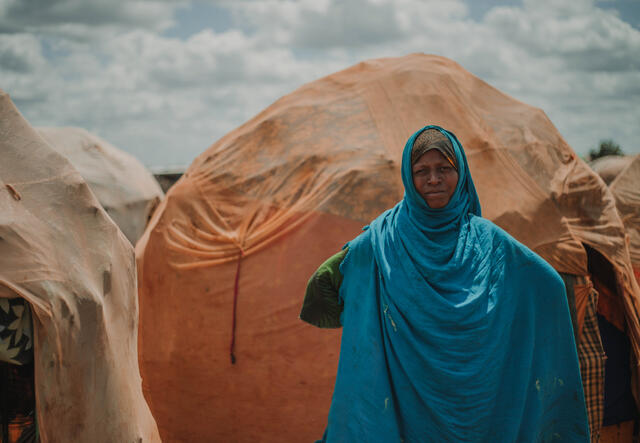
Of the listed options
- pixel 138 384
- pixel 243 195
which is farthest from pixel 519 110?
pixel 138 384

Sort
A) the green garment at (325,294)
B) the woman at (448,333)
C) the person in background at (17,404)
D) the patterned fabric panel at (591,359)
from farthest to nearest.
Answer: the patterned fabric panel at (591,359)
the green garment at (325,294)
the person in background at (17,404)
the woman at (448,333)

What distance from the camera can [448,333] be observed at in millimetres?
2092

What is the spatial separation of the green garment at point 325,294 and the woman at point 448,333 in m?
0.09

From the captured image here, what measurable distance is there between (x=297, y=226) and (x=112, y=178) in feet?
12.4

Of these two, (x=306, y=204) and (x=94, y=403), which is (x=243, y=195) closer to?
(x=306, y=204)

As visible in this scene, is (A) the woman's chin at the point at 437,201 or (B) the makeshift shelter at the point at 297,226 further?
(B) the makeshift shelter at the point at 297,226

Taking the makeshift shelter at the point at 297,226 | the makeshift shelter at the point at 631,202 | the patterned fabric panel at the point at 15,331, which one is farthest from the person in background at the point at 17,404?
the makeshift shelter at the point at 631,202

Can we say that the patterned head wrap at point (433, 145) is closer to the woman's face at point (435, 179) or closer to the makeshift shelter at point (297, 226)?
the woman's face at point (435, 179)

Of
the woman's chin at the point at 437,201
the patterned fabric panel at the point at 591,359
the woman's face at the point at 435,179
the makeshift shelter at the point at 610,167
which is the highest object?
the woman's face at the point at 435,179

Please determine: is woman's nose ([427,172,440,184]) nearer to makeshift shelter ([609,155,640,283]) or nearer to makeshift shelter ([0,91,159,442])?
makeshift shelter ([0,91,159,442])

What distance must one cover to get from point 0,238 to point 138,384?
32.2 inches

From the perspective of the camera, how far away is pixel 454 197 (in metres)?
2.21

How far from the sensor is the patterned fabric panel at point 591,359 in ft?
13.0

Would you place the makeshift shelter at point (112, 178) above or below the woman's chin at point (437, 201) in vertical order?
below
